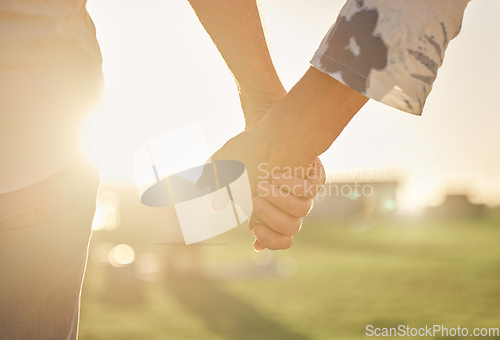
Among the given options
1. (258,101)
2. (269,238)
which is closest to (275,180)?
(269,238)

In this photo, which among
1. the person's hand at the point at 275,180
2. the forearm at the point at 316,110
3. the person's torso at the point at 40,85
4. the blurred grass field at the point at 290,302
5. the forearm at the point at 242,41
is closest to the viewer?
the person's torso at the point at 40,85

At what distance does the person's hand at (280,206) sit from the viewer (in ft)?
5.19

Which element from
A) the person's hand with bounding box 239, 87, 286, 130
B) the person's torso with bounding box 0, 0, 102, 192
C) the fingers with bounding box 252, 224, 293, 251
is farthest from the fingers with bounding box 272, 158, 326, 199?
the person's torso with bounding box 0, 0, 102, 192

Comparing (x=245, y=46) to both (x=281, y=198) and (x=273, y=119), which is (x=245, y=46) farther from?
(x=281, y=198)

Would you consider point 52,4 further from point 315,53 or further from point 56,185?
point 315,53

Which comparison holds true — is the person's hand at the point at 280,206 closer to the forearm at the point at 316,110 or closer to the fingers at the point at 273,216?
the fingers at the point at 273,216

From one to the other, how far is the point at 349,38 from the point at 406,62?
155 millimetres

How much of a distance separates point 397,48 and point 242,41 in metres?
0.58

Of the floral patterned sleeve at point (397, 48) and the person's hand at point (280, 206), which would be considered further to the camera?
the person's hand at point (280, 206)

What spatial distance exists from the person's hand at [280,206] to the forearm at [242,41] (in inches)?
14.6

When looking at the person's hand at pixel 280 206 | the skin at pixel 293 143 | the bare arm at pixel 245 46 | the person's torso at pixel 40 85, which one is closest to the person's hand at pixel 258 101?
the bare arm at pixel 245 46

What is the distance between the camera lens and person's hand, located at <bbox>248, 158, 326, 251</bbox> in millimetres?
1583

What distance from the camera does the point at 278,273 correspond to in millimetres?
12008

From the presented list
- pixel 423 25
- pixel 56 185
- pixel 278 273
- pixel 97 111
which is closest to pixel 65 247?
pixel 56 185
